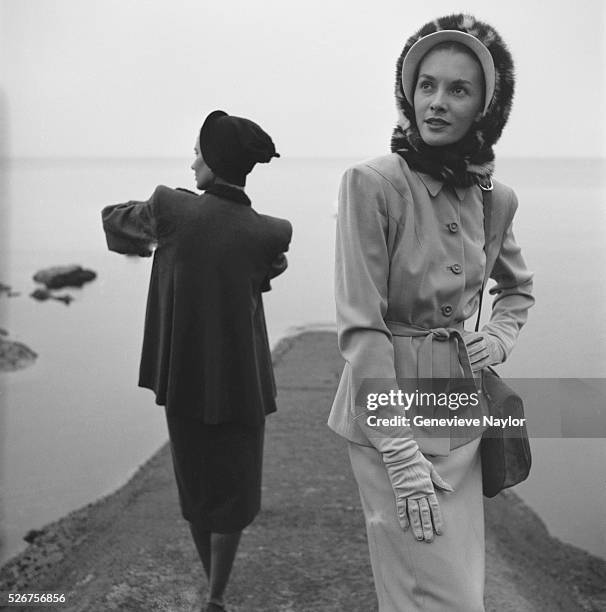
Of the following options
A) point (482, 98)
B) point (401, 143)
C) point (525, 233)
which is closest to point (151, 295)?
point (401, 143)

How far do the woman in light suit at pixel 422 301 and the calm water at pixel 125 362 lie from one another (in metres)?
1.76

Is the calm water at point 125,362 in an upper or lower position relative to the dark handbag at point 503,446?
lower

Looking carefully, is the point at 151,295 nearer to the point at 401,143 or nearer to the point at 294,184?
the point at 401,143

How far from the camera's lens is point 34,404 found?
18.2 feet

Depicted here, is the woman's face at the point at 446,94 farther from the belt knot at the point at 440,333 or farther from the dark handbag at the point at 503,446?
the belt knot at the point at 440,333

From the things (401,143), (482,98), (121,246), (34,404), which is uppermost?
(482,98)

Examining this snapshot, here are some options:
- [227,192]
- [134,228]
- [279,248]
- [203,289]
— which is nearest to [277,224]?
[279,248]

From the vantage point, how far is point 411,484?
1.56 meters

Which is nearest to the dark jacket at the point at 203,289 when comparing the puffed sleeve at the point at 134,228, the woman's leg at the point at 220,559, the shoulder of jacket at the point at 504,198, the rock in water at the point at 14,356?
the puffed sleeve at the point at 134,228

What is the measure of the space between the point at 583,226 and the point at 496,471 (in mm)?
8976

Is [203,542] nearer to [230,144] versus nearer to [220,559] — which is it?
[220,559]

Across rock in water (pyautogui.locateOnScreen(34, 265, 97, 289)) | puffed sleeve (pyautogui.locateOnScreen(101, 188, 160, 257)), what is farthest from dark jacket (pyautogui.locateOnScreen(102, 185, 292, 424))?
rock in water (pyautogui.locateOnScreen(34, 265, 97, 289))

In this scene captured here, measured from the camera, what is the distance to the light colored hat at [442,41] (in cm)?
169

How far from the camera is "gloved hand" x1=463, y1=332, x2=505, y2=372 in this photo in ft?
5.98
